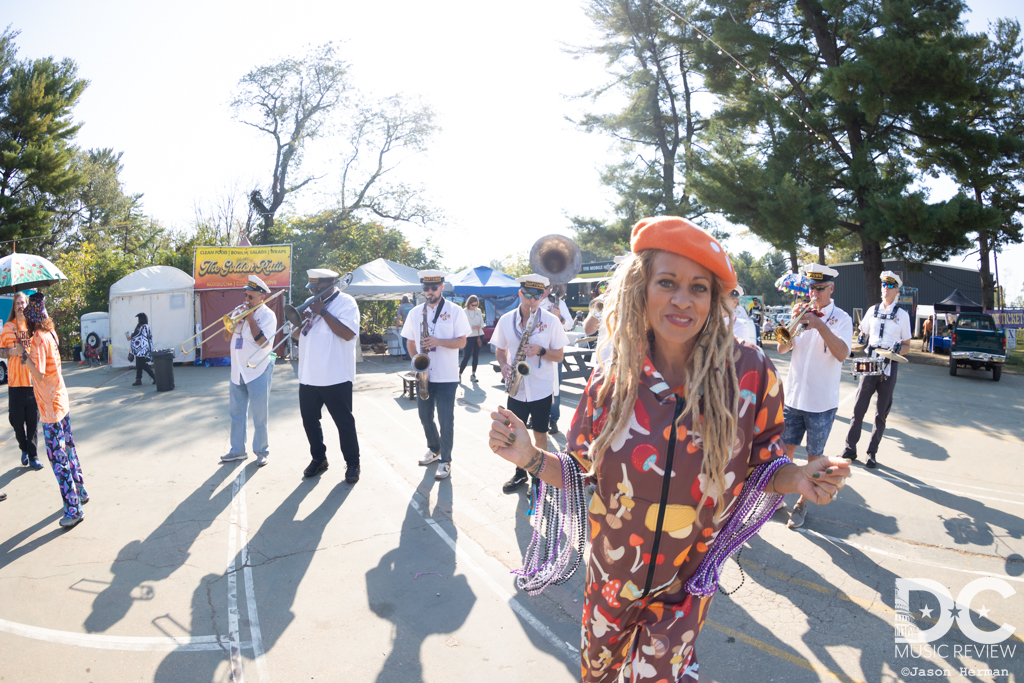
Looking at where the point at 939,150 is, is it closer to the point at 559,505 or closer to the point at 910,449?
the point at 910,449

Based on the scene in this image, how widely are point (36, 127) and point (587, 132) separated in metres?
24.1

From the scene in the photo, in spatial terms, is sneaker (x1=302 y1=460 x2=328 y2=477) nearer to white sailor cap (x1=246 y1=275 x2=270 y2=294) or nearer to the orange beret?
white sailor cap (x1=246 y1=275 x2=270 y2=294)

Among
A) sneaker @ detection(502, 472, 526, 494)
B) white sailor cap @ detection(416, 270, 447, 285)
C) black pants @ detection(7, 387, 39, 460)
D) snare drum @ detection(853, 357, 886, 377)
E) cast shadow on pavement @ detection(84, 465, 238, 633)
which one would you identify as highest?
white sailor cap @ detection(416, 270, 447, 285)

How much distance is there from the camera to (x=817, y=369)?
174 inches

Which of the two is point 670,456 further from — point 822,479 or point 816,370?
point 816,370

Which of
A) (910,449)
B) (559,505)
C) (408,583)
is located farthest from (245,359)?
(910,449)

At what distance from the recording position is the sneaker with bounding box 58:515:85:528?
14.2ft

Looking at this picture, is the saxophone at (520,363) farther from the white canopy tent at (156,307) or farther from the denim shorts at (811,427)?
the white canopy tent at (156,307)

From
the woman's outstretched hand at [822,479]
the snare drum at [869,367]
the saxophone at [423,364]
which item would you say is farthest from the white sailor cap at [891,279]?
the woman's outstretched hand at [822,479]

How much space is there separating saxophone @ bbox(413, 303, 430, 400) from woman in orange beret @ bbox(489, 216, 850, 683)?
11.9 ft

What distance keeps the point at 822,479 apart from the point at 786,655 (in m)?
1.88

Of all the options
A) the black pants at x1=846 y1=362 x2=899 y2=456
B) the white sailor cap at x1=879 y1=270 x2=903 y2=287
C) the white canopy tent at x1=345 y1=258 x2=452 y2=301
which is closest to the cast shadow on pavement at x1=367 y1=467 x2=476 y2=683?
the black pants at x1=846 y1=362 x2=899 y2=456

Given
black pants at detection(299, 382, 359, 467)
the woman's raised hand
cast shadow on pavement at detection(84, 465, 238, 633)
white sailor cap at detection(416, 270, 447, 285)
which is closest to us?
the woman's raised hand

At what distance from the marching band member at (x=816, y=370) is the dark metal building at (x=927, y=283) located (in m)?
32.7
